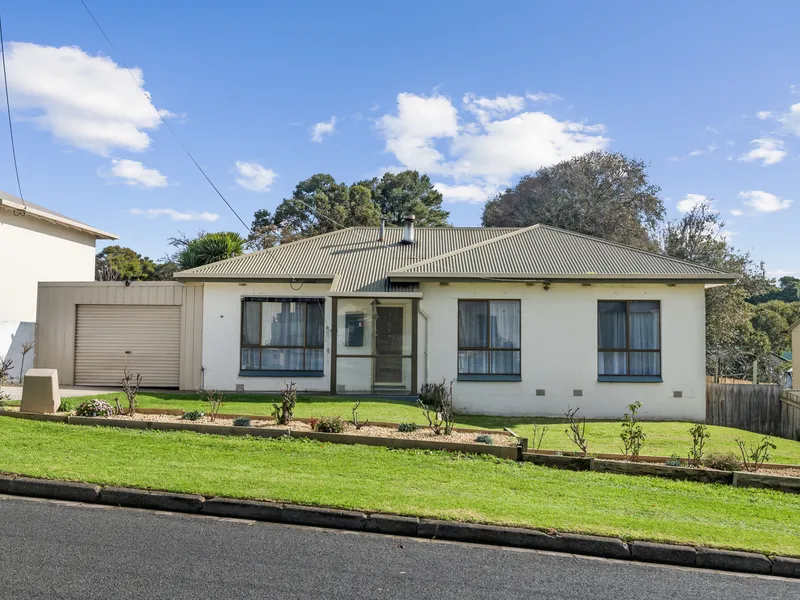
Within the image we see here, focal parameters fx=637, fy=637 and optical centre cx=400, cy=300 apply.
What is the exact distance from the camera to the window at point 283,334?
1612 centimetres

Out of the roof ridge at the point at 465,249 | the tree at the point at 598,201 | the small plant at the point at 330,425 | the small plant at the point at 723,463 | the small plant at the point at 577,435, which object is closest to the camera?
the small plant at the point at 723,463

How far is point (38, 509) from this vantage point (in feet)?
21.0

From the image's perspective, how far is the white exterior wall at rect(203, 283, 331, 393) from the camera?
15859mm

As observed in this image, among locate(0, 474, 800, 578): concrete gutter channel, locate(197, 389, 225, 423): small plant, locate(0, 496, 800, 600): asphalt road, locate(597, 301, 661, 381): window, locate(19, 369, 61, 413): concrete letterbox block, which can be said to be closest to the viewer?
locate(0, 496, 800, 600): asphalt road

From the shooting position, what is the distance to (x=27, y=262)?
22.5 m

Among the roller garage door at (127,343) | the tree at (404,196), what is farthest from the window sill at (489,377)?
the tree at (404,196)

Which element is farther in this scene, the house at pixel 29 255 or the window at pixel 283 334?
the house at pixel 29 255

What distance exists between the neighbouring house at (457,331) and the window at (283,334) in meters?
0.03

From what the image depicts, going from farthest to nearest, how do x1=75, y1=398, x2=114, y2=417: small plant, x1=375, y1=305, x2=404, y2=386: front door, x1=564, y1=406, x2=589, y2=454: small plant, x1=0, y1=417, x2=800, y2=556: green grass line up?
x1=375, y1=305, x2=404, y2=386: front door < x1=75, y1=398, x2=114, y2=417: small plant < x1=564, y1=406, x2=589, y2=454: small plant < x1=0, y1=417, x2=800, y2=556: green grass

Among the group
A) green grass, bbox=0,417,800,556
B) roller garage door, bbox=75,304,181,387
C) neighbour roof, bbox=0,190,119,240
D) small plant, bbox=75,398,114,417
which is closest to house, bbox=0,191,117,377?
neighbour roof, bbox=0,190,119,240

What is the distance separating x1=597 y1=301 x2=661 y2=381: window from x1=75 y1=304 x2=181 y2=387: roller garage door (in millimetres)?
10792

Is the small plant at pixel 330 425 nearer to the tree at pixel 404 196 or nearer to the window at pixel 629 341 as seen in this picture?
the window at pixel 629 341

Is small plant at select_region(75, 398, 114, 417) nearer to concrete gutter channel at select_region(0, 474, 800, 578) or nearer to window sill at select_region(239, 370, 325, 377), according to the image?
concrete gutter channel at select_region(0, 474, 800, 578)

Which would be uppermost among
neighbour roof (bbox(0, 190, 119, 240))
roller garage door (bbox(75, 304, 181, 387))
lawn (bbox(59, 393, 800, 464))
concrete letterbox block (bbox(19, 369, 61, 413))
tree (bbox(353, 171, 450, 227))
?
tree (bbox(353, 171, 450, 227))
